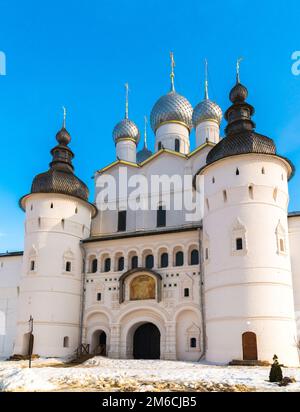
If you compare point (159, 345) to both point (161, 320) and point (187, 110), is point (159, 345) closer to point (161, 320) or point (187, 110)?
point (161, 320)

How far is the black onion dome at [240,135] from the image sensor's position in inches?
798

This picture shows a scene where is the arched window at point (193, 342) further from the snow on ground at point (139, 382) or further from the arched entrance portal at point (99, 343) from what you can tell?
the snow on ground at point (139, 382)

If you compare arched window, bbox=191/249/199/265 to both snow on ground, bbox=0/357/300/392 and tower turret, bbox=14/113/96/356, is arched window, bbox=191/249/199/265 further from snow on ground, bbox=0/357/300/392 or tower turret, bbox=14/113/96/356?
snow on ground, bbox=0/357/300/392

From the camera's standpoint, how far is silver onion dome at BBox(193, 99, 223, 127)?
31359 mm

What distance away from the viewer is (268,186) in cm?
2000

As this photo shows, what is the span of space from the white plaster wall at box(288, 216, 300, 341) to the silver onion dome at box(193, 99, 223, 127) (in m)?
12.2

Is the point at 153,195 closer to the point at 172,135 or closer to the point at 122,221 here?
the point at 122,221

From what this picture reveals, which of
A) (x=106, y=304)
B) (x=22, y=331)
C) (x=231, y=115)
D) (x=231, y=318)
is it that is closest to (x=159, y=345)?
(x=106, y=304)

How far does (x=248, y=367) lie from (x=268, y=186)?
757cm

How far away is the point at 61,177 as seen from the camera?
2472 cm

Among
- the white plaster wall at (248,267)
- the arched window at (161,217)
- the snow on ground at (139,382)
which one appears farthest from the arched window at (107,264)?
the snow on ground at (139,382)

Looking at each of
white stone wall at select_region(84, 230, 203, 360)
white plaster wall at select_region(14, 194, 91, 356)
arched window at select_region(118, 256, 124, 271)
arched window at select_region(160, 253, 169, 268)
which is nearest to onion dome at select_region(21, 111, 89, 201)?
white plaster wall at select_region(14, 194, 91, 356)

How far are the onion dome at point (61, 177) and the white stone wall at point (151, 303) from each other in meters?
3.17

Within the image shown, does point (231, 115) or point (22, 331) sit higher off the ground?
point (231, 115)
